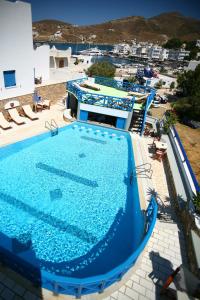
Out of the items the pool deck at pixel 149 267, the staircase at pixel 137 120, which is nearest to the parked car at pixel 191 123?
the staircase at pixel 137 120

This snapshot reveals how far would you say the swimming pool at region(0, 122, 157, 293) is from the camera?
24.1 ft

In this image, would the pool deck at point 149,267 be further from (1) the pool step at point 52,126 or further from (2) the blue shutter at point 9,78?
(2) the blue shutter at point 9,78

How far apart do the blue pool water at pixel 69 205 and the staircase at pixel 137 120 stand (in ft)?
10.7

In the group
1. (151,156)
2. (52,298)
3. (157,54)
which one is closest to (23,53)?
(151,156)

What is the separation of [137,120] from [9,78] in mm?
11136

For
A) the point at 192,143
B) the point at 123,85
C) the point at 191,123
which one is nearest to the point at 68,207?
the point at 192,143

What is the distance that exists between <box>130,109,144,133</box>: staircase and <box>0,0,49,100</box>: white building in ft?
30.8

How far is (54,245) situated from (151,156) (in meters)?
8.78

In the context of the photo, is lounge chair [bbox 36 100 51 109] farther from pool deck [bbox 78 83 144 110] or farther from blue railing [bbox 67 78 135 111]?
pool deck [bbox 78 83 144 110]

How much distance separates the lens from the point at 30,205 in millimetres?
9305

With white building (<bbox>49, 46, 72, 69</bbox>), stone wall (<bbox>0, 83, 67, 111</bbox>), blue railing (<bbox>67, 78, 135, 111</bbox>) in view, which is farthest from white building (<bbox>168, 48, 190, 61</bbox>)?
blue railing (<bbox>67, 78, 135, 111</bbox>)

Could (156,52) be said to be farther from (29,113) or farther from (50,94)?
(29,113)

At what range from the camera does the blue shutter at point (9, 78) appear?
15802 millimetres

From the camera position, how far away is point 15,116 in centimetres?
1600
